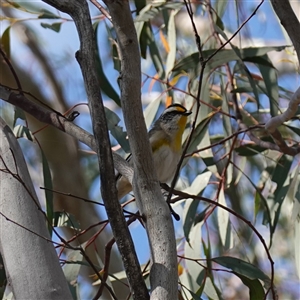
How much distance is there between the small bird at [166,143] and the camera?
2434 mm

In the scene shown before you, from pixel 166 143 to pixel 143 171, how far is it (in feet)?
4.42

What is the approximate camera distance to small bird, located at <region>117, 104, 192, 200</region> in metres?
2.43

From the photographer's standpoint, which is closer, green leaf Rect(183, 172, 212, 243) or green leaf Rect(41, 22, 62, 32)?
green leaf Rect(183, 172, 212, 243)

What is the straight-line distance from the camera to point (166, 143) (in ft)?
8.29

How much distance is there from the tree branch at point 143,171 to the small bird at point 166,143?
1.15 metres

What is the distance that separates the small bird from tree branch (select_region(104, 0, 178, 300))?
1.15 meters

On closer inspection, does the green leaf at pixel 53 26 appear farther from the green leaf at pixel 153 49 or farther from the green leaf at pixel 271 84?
the green leaf at pixel 271 84

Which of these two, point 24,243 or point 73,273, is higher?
point 73,273

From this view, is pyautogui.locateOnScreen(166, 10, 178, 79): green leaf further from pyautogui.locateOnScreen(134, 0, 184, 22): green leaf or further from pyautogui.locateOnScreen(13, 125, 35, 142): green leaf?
pyautogui.locateOnScreen(13, 125, 35, 142): green leaf

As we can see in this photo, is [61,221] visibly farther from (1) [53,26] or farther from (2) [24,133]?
(1) [53,26]

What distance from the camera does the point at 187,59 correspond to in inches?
97.6

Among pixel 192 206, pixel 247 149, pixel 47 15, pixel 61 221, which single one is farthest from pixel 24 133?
pixel 247 149

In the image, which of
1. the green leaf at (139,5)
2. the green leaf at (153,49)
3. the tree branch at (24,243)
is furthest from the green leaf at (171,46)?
the tree branch at (24,243)

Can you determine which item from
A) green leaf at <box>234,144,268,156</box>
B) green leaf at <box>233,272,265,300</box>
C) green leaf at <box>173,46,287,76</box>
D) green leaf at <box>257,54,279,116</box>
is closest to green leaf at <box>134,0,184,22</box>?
green leaf at <box>173,46,287,76</box>
